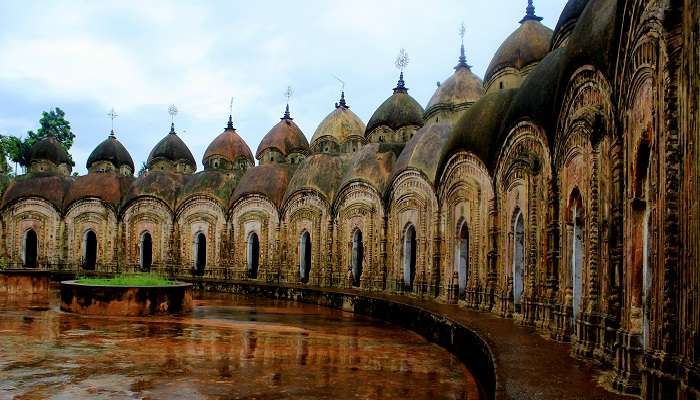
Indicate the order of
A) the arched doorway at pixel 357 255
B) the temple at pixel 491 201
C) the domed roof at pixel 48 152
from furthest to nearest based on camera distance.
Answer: the domed roof at pixel 48 152 < the arched doorway at pixel 357 255 < the temple at pixel 491 201

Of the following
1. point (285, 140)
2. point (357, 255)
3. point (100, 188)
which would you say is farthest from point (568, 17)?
point (100, 188)

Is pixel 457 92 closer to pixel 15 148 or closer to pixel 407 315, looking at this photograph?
pixel 407 315

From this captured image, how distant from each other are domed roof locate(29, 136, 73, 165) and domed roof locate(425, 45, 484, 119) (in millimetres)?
20237

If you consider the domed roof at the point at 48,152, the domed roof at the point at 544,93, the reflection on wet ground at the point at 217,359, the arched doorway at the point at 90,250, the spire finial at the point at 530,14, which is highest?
the spire finial at the point at 530,14

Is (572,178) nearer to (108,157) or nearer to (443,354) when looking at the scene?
(443,354)

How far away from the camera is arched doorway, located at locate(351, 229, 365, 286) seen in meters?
21.9

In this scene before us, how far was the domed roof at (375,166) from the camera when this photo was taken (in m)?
20.8

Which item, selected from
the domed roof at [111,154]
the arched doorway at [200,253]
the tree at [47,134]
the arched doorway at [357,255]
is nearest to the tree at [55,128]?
the tree at [47,134]

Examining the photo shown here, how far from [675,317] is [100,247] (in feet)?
92.9

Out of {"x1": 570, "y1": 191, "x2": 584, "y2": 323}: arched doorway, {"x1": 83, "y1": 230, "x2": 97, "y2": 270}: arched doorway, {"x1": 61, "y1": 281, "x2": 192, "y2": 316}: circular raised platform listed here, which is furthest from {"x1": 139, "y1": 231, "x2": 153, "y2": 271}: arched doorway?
{"x1": 570, "y1": 191, "x2": 584, "y2": 323}: arched doorway

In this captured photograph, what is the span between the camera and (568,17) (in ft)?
39.9

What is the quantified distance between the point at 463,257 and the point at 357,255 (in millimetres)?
6600

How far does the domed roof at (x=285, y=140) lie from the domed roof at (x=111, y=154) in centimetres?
814

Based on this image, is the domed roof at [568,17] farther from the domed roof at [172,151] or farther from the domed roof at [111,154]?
the domed roof at [111,154]
